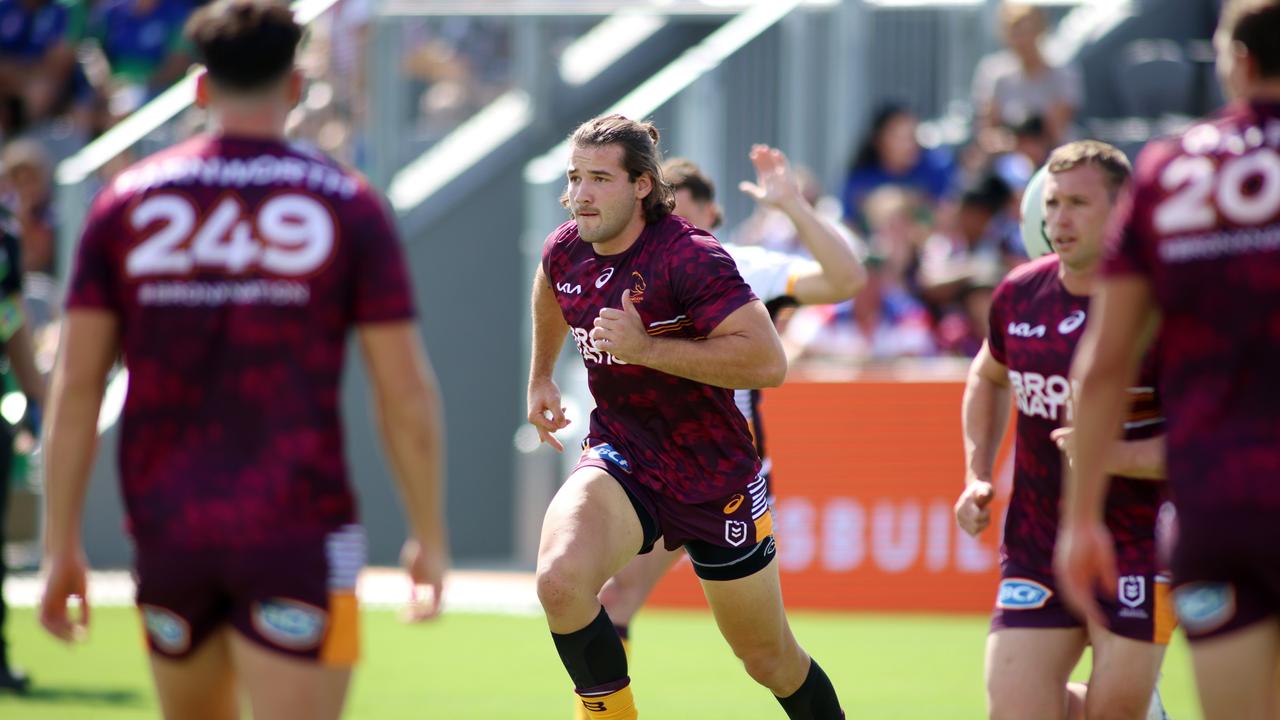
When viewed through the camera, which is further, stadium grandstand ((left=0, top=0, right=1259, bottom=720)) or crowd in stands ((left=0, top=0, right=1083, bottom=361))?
crowd in stands ((left=0, top=0, right=1083, bottom=361))

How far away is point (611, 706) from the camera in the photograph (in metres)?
5.76

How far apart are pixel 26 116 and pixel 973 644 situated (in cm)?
1046

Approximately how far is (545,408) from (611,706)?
44.6 inches

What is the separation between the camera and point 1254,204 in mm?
3588

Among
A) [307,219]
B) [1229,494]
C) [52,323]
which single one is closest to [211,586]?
[307,219]

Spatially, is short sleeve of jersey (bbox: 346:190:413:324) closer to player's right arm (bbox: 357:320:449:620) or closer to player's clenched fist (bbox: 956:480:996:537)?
player's right arm (bbox: 357:320:449:620)

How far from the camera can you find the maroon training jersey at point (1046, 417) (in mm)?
5520

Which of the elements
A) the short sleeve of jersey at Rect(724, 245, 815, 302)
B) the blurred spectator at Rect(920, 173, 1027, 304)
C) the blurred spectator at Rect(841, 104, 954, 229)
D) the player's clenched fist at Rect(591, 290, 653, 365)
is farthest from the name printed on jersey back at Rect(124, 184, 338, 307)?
the blurred spectator at Rect(841, 104, 954, 229)

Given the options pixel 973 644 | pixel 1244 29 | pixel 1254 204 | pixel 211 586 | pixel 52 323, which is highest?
pixel 1244 29

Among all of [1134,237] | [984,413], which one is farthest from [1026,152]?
[1134,237]

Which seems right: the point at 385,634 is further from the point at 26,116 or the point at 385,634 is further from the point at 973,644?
the point at 26,116

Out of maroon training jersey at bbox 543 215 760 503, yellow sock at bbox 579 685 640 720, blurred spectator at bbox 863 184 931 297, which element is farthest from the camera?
blurred spectator at bbox 863 184 931 297

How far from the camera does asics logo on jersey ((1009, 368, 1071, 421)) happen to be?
5.58m

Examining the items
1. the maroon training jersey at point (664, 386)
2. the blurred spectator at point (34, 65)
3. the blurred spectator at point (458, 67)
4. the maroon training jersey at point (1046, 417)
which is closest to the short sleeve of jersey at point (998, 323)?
the maroon training jersey at point (1046, 417)
